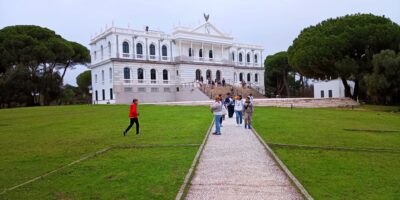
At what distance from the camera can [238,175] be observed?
28.1ft

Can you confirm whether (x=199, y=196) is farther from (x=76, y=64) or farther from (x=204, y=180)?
(x=76, y=64)

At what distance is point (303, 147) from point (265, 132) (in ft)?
12.3

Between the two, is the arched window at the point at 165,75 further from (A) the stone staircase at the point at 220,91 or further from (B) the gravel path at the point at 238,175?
(B) the gravel path at the point at 238,175

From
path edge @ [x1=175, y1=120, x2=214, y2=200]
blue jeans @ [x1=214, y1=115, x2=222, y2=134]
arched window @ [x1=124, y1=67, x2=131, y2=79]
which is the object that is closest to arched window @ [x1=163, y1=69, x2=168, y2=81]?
arched window @ [x1=124, y1=67, x2=131, y2=79]

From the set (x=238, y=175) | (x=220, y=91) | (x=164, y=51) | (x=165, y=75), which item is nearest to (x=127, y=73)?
(x=165, y=75)

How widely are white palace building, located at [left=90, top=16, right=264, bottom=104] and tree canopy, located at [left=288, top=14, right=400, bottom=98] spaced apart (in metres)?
13.8

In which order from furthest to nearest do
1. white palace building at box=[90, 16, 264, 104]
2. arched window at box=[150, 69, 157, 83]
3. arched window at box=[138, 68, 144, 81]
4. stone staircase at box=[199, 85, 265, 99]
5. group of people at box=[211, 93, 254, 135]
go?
arched window at box=[150, 69, 157, 83], arched window at box=[138, 68, 144, 81], white palace building at box=[90, 16, 264, 104], stone staircase at box=[199, 85, 265, 99], group of people at box=[211, 93, 254, 135]

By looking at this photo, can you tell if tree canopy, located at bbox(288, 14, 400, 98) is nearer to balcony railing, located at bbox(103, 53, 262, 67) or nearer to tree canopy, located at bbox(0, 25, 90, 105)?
balcony railing, located at bbox(103, 53, 262, 67)

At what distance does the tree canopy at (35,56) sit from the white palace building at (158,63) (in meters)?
5.92

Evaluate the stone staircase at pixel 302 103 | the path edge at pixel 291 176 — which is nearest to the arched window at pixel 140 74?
the stone staircase at pixel 302 103

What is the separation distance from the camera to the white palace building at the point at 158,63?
5091cm

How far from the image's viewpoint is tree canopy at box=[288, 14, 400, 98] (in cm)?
3878

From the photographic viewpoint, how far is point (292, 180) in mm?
7969

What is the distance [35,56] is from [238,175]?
43.9 metres
